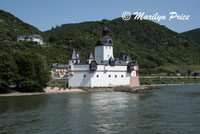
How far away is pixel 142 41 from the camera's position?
132375 mm

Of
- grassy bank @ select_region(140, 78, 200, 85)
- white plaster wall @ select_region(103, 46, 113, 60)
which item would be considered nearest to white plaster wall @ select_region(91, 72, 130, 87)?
white plaster wall @ select_region(103, 46, 113, 60)

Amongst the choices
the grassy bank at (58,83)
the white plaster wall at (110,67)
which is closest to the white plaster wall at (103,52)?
the white plaster wall at (110,67)

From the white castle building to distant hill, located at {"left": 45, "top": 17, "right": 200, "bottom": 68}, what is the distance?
30.6 metres

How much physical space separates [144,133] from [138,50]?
10105 cm

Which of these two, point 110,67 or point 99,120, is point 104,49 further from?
point 99,120

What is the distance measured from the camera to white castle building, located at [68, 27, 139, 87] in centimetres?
5119

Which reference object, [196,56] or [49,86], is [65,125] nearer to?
[49,86]

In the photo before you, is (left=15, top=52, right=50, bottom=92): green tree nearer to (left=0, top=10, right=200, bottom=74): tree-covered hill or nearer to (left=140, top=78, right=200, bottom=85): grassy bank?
(left=140, top=78, right=200, bottom=85): grassy bank

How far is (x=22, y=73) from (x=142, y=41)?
96.6m

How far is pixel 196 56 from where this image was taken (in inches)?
4951

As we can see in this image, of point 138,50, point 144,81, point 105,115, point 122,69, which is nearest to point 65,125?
point 105,115

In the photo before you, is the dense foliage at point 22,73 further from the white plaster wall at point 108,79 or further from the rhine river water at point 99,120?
the rhine river water at point 99,120

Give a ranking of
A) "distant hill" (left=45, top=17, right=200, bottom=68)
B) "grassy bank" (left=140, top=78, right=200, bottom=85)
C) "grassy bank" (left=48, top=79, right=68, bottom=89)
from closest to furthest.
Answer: "grassy bank" (left=48, top=79, right=68, bottom=89)
"grassy bank" (left=140, top=78, right=200, bottom=85)
"distant hill" (left=45, top=17, right=200, bottom=68)

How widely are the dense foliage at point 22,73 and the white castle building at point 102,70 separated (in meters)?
7.67
